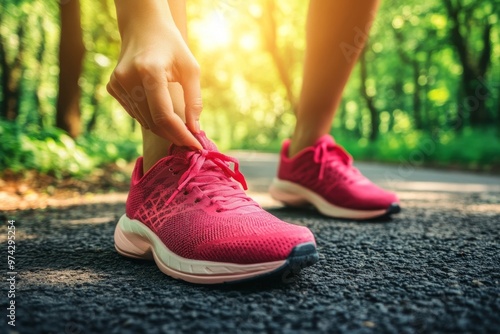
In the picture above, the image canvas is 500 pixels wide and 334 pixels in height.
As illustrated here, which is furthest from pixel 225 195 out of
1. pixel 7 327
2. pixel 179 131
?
pixel 7 327

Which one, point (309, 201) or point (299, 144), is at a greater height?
point (299, 144)

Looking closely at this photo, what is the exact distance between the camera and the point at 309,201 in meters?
2.27

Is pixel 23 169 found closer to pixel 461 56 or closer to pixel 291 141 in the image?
pixel 291 141

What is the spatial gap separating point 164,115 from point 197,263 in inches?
16.3

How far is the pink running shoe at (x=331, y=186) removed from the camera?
81.4 inches

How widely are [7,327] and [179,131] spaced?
62 cm

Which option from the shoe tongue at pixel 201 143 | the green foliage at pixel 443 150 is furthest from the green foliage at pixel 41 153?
the green foliage at pixel 443 150

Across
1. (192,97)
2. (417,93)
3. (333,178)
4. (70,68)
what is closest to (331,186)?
(333,178)

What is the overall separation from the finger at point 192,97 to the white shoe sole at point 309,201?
3.63 ft

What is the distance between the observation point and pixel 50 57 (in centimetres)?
1599

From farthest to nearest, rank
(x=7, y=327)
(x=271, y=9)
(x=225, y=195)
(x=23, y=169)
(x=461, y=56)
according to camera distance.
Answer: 1. (x=271, y=9)
2. (x=461, y=56)
3. (x=23, y=169)
4. (x=225, y=195)
5. (x=7, y=327)

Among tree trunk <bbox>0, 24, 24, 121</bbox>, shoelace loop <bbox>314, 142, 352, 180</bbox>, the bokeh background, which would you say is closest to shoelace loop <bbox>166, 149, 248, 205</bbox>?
shoelace loop <bbox>314, 142, 352, 180</bbox>

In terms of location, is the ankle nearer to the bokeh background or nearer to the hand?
the bokeh background

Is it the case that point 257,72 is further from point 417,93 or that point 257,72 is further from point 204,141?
point 204,141
